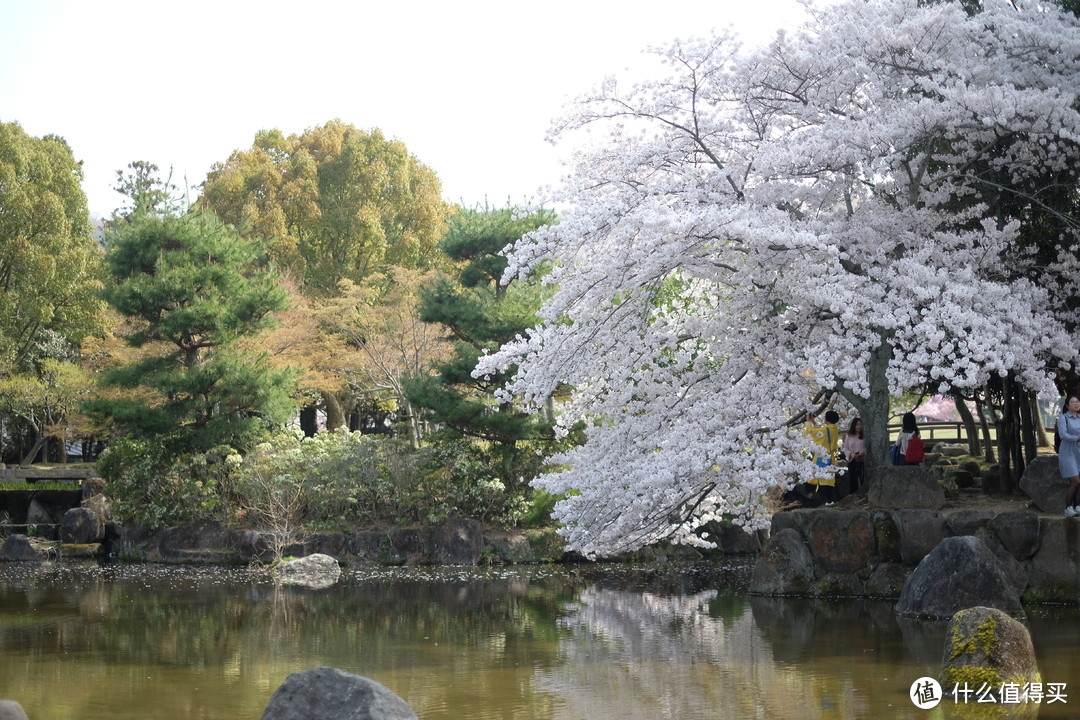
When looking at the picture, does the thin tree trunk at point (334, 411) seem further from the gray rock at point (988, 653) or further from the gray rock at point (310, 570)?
the gray rock at point (988, 653)

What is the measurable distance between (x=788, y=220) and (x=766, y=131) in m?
1.51

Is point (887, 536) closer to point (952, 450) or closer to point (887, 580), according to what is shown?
point (887, 580)

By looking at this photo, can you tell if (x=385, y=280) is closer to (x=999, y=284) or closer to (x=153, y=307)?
(x=153, y=307)

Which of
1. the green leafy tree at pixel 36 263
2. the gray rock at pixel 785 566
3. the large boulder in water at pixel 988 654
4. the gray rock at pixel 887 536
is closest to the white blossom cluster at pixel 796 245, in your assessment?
the gray rock at pixel 785 566

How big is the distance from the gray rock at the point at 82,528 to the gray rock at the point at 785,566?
12892mm

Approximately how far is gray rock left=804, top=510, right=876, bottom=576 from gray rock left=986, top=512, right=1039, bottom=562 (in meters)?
1.22

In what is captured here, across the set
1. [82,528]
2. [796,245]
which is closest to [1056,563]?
[796,245]

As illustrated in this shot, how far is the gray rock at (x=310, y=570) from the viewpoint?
1546cm

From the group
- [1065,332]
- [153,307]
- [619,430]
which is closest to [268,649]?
[619,430]

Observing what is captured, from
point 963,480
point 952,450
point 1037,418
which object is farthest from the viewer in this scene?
point 952,450

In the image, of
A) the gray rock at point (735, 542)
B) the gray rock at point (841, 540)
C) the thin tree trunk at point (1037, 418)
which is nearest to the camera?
the gray rock at point (841, 540)

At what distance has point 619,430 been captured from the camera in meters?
11.5

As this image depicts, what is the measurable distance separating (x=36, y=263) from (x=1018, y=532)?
23.6m

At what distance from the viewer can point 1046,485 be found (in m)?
10.9
